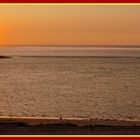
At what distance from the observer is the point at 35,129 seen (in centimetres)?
720

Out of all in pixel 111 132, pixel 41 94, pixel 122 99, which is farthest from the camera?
pixel 41 94

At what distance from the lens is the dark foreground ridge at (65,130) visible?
7.07 m

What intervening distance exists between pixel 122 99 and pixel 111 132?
7275 mm

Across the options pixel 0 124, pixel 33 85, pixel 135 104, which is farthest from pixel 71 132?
pixel 33 85

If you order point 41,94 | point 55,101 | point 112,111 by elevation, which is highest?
point 41,94

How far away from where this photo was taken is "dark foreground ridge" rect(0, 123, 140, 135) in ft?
23.2

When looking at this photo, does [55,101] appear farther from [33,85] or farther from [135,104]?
[33,85]

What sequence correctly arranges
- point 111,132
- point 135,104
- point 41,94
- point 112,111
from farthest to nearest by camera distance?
1. point 41,94
2. point 135,104
3. point 112,111
4. point 111,132

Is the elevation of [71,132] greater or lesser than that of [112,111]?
lesser

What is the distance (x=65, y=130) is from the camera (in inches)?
281

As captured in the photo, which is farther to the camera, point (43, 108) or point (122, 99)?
point (122, 99)

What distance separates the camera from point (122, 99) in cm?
1427

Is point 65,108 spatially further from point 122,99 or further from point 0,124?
point 0,124

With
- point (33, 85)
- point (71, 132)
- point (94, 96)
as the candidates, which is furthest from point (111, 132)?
point (33, 85)
